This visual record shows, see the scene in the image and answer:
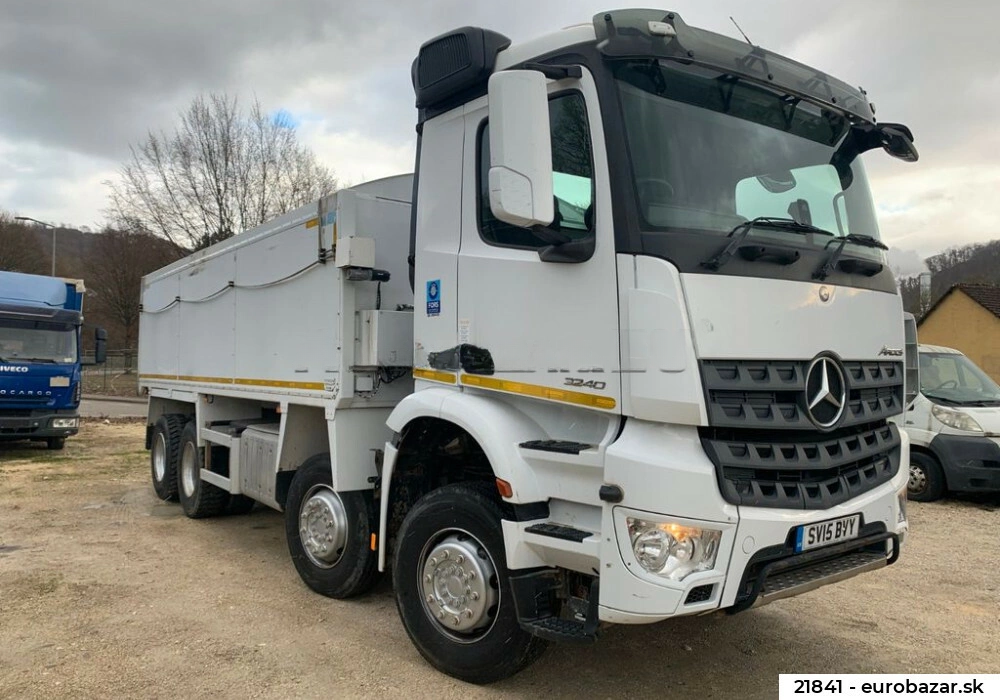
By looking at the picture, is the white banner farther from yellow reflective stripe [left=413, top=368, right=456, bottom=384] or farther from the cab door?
yellow reflective stripe [left=413, top=368, right=456, bottom=384]

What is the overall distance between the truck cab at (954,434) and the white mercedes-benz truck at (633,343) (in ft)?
18.9

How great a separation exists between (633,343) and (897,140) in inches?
92.8

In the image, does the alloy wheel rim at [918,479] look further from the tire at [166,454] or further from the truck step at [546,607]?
the tire at [166,454]

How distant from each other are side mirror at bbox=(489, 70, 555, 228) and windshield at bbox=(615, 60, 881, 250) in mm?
401

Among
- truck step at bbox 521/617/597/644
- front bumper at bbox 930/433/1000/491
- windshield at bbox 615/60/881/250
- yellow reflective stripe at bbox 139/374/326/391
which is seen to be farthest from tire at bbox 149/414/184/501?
front bumper at bbox 930/433/1000/491

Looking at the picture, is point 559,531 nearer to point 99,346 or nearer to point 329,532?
point 329,532

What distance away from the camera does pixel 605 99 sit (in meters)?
3.27

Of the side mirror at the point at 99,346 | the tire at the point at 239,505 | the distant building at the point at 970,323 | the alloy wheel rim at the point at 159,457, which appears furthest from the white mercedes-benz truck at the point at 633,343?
the distant building at the point at 970,323

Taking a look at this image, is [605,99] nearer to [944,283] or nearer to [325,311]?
[325,311]

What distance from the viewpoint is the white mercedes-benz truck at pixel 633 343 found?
3004 millimetres

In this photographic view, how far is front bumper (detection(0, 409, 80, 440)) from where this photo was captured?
1241 centimetres

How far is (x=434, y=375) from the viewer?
4.18 metres

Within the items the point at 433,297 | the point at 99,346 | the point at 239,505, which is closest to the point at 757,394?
the point at 433,297

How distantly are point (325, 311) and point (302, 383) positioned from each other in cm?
62
